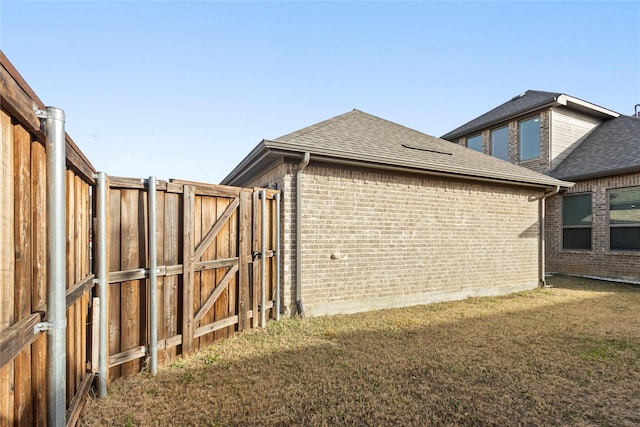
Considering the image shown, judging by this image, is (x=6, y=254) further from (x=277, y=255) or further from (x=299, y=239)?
(x=299, y=239)

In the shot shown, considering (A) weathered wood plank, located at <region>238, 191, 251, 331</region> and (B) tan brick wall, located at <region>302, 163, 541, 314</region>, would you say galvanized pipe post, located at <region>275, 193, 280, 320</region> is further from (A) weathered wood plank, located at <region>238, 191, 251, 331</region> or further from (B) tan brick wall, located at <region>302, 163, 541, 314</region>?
(A) weathered wood plank, located at <region>238, 191, 251, 331</region>

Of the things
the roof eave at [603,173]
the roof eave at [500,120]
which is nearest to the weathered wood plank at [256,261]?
the roof eave at [603,173]

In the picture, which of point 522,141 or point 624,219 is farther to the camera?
point 522,141

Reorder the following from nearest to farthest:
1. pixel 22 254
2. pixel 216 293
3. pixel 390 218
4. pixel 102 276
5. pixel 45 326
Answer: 1. pixel 22 254
2. pixel 45 326
3. pixel 102 276
4. pixel 216 293
5. pixel 390 218

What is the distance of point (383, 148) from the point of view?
7.15 meters

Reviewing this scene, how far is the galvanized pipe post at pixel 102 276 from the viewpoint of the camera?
3037 mm

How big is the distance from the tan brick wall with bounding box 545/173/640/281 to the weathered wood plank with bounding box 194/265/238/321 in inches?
507

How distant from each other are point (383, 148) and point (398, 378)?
5.06m

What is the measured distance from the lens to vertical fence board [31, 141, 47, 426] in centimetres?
167

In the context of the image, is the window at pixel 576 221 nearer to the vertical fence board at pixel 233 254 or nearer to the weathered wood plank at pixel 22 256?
the vertical fence board at pixel 233 254

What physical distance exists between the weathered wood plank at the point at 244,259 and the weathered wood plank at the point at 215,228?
200mm

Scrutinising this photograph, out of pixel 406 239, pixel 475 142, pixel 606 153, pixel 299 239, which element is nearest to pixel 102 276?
pixel 299 239

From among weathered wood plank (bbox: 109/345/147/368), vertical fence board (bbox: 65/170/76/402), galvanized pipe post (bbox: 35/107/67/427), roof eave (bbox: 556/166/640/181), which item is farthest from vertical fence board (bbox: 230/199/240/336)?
roof eave (bbox: 556/166/640/181)

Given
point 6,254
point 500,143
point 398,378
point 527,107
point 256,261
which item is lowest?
point 398,378
